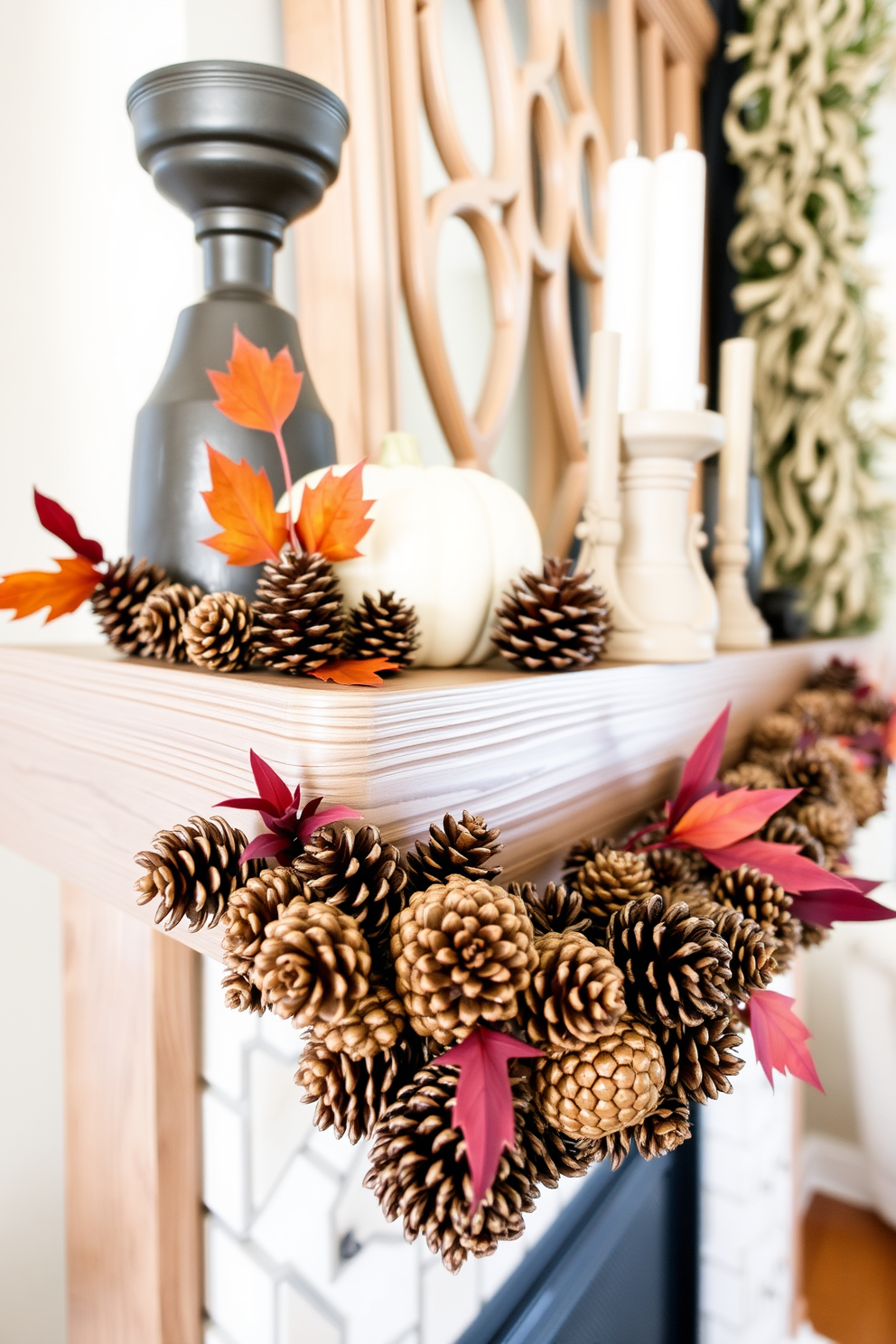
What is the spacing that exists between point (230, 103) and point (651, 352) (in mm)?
328

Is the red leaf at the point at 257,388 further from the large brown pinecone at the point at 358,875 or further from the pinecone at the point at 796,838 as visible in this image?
the pinecone at the point at 796,838

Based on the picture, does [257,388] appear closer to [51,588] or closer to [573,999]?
[51,588]

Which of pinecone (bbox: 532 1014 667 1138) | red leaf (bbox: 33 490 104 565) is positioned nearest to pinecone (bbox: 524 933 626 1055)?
pinecone (bbox: 532 1014 667 1138)

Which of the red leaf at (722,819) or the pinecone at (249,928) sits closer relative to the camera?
the pinecone at (249,928)

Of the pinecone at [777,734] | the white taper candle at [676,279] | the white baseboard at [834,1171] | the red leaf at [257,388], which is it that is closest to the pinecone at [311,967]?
the red leaf at [257,388]

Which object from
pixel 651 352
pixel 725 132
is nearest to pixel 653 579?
pixel 651 352

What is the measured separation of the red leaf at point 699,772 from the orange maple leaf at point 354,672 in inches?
7.1

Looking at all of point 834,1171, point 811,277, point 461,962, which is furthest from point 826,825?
point 834,1171

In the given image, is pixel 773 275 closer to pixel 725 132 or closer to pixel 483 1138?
pixel 725 132

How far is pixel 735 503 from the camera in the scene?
79 centimetres

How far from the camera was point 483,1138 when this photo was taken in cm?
23

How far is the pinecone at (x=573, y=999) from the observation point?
257 mm

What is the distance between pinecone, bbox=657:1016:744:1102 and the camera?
0.29 meters

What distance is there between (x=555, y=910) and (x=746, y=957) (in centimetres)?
8
